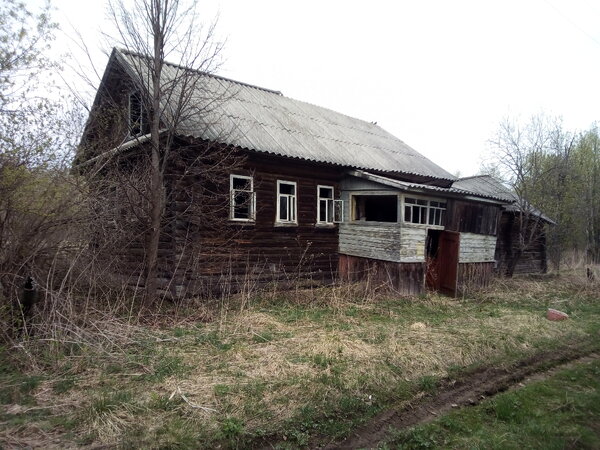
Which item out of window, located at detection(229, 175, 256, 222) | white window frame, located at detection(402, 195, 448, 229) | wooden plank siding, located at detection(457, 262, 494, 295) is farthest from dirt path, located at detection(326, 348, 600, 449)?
window, located at detection(229, 175, 256, 222)

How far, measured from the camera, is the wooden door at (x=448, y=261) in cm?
1339

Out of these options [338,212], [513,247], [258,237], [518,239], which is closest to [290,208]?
[258,237]

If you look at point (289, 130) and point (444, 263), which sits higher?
point (289, 130)

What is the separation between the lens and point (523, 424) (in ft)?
14.0

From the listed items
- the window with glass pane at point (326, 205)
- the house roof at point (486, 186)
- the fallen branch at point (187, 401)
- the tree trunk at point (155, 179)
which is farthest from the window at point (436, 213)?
the fallen branch at point (187, 401)

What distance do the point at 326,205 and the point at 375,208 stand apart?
315 centimetres

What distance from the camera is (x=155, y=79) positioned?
848 cm

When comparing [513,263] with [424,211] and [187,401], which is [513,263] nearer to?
[424,211]

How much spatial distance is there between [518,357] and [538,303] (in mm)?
5930

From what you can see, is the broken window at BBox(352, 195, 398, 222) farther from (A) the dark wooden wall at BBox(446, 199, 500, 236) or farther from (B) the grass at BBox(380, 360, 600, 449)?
(B) the grass at BBox(380, 360, 600, 449)

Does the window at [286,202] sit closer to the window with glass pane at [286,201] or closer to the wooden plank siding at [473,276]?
the window with glass pane at [286,201]

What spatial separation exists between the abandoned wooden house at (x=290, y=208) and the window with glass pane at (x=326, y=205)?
0.03 m

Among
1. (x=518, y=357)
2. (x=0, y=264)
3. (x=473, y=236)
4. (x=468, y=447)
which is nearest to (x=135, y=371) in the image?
(x=0, y=264)

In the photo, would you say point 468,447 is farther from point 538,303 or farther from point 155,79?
point 538,303
